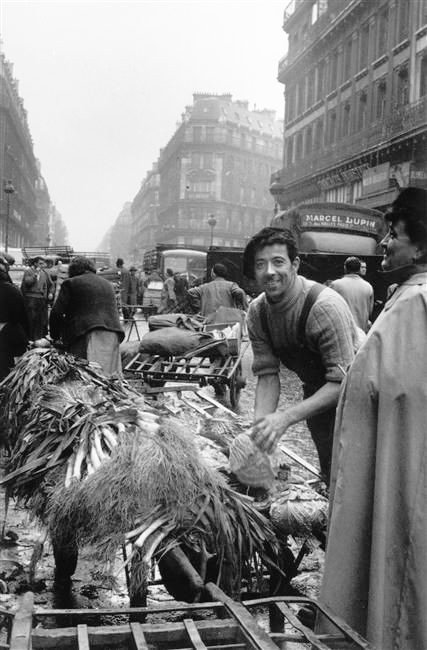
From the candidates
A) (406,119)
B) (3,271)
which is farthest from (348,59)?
(3,271)

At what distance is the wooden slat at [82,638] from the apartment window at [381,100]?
34842 mm

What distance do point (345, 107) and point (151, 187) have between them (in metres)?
107

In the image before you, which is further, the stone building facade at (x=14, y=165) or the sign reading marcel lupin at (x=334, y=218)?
the stone building facade at (x=14, y=165)

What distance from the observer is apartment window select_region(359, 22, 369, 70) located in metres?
38.0

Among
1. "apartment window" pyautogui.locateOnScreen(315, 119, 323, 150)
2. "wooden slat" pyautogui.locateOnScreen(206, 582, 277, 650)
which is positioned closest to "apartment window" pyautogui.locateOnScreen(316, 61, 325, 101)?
"apartment window" pyautogui.locateOnScreen(315, 119, 323, 150)

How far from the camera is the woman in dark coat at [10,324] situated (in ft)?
28.0

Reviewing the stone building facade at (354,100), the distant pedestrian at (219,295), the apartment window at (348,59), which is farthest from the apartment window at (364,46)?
the distant pedestrian at (219,295)

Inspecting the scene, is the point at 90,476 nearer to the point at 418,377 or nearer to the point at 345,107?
the point at 418,377

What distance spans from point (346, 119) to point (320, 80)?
25.4ft

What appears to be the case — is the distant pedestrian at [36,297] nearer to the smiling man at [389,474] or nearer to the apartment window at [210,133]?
the smiling man at [389,474]

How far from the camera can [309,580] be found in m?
4.58

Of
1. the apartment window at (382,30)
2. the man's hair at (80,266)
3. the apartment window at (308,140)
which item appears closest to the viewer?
the man's hair at (80,266)

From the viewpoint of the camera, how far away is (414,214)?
9.36ft

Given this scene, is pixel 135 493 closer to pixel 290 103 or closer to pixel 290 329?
pixel 290 329
